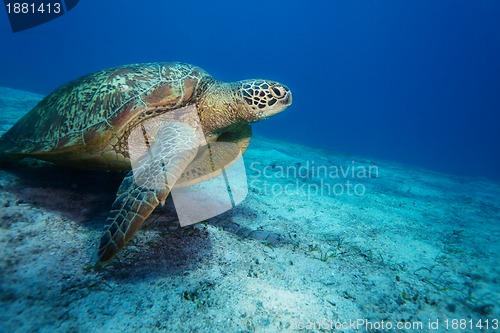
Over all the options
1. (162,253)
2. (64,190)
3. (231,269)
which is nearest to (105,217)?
(64,190)

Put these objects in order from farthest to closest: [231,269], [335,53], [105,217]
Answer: [335,53], [105,217], [231,269]

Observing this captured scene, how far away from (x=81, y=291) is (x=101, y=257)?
24 centimetres

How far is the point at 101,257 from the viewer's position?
173cm

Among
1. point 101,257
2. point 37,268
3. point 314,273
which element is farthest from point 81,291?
point 314,273

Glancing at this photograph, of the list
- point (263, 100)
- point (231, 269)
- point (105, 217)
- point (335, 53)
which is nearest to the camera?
point (231, 269)

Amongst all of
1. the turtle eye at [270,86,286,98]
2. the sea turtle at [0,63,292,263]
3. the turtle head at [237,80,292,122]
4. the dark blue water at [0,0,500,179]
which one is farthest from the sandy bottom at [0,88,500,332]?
the dark blue water at [0,0,500,179]

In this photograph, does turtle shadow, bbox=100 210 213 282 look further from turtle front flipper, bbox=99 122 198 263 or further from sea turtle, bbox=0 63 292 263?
sea turtle, bbox=0 63 292 263

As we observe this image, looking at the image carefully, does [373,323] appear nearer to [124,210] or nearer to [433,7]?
[124,210]

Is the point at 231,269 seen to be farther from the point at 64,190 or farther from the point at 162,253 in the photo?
the point at 64,190

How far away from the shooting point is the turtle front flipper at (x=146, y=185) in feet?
5.96

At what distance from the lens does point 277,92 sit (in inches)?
127

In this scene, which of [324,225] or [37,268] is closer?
[37,268]

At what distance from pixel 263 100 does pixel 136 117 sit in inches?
66.0

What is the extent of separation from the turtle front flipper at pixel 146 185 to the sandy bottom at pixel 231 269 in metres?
0.29
